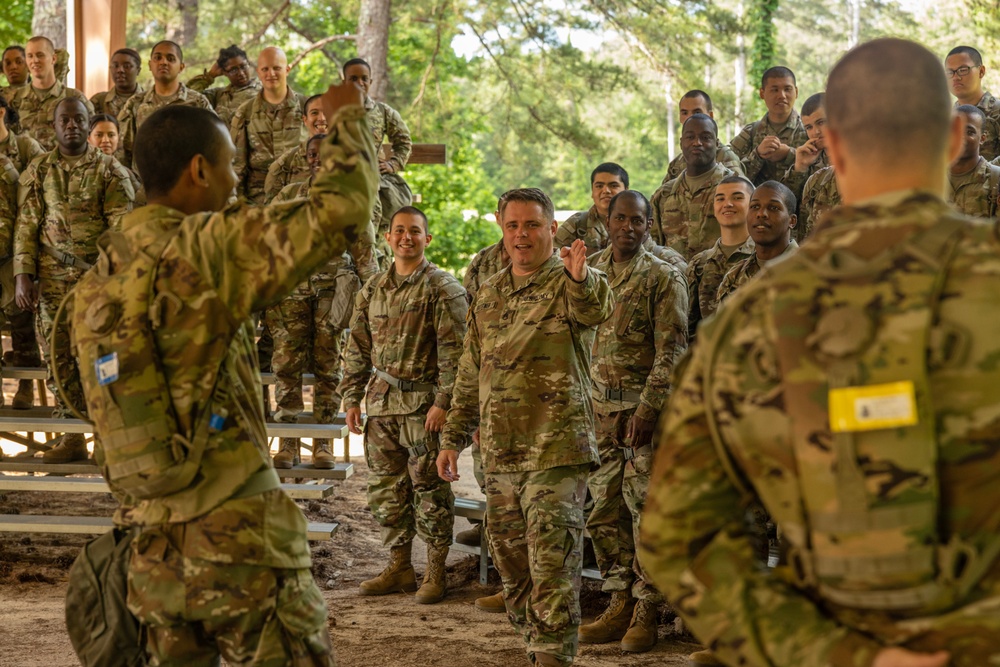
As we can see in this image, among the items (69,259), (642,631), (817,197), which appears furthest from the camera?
(69,259)

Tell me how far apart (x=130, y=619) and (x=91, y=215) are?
18.0 ft

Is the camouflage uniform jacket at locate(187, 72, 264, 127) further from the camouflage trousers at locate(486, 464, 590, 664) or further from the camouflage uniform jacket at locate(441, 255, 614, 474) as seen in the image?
the camouflage trousers at locate(486, 464, 590, 664)

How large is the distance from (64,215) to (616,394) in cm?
432

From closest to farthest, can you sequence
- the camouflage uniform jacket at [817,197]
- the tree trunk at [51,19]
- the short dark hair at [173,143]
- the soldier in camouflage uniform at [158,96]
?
the short dark hair at [173,143] → the camouflage uniform jacket at [817,197] → the soldier in camouflage uniform at [158,96] → the tree trunk at [51,19]

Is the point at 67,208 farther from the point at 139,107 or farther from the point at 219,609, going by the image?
the point at 219,609

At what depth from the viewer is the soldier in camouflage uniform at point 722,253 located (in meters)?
6.35

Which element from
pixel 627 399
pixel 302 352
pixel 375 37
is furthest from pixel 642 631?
pixel 375 37

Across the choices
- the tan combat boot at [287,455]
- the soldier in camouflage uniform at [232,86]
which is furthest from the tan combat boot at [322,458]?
the soldier in camouflage uniform at [232,86]

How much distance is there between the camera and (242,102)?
390 inches

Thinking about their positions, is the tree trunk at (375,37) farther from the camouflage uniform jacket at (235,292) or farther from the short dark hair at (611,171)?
the camouflage uniform jacket at (235,292)

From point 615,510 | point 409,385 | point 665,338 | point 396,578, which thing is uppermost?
point 665,338

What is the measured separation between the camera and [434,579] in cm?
693

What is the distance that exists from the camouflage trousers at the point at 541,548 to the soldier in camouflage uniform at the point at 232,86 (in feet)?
19.0

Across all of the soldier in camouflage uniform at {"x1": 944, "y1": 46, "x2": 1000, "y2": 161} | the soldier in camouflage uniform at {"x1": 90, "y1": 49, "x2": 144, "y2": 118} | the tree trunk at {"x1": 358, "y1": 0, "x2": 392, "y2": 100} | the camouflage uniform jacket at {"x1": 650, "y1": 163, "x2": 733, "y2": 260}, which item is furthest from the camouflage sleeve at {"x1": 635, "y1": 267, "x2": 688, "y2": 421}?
the tree trunk at {"x1": 358, "y1": 0, "x2": 392, "y2": 100}
